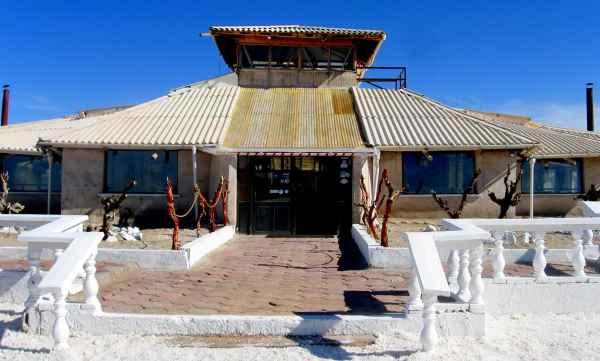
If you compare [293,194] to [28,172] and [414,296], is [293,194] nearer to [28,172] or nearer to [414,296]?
[414,296]

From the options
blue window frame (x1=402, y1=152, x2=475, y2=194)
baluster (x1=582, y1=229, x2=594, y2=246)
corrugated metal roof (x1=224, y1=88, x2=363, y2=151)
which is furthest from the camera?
blue window frame (x1=402, y1=152, x2=475, y2=194)

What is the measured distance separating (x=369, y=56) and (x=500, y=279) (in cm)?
1730

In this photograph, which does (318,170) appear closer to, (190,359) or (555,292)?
(555,292)

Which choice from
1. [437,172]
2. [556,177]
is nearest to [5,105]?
[437,172]

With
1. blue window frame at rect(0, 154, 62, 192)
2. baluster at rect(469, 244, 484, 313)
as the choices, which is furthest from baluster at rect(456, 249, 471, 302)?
blue window frame at rect(0, 154, 62, 192)

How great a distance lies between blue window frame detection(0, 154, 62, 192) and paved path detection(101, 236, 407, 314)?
33.9 ft

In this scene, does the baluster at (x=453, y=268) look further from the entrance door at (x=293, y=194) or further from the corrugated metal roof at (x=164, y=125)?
the corrugated metal roof at (x=164, y=125)

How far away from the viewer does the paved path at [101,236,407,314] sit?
5.83m

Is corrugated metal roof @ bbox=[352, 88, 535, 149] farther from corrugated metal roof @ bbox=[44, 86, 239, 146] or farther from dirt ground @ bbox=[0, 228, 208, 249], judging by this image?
dirt ground @ bbox=[0, 228, 208, 249]

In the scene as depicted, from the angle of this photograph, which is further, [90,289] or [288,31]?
[288,31]

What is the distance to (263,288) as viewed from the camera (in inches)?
272

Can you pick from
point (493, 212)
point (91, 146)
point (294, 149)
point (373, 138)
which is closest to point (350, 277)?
point (294, 149)

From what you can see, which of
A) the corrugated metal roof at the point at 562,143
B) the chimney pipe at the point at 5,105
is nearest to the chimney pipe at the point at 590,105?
the corrugated metal roof at the point at 562,143

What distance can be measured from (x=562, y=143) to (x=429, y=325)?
15.8 metres
